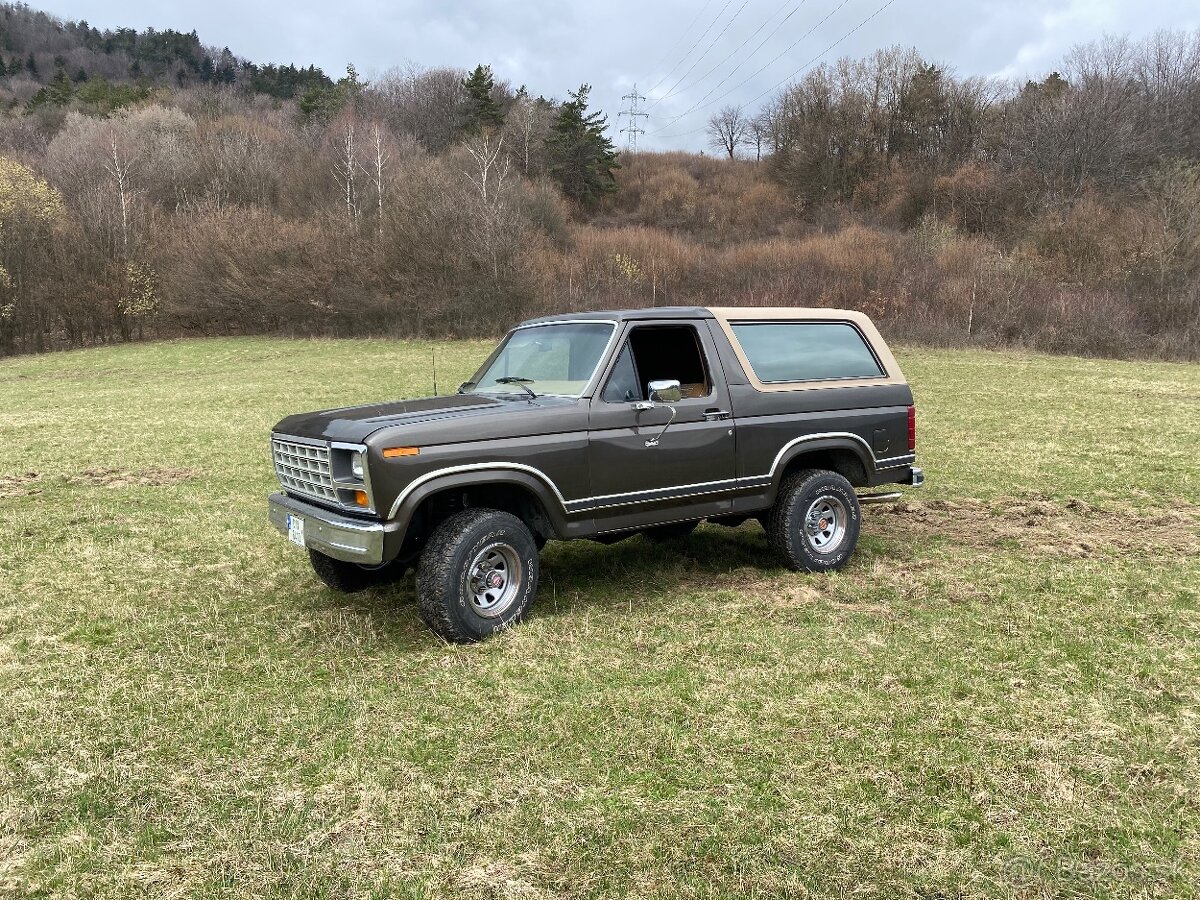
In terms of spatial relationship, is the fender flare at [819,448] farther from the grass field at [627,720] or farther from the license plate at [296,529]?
the license plate at [296,529]

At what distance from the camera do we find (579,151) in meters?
58.5

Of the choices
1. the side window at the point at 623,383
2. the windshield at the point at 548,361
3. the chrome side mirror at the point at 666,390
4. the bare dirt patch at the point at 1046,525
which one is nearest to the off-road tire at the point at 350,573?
the windshield at the point at 548,361

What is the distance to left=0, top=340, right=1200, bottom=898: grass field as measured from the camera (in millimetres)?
2930

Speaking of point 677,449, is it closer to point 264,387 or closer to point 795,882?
point 795,882

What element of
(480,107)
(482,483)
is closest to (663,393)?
(482,483)

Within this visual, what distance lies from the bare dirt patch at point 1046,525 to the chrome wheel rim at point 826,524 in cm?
129

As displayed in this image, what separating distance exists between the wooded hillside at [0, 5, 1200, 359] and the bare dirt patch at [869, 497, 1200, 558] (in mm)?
26839

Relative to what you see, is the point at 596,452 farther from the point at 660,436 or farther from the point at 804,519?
the point at 804,519

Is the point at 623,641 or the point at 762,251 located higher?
the point at 762,251

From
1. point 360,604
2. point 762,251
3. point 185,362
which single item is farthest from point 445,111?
point 360,604

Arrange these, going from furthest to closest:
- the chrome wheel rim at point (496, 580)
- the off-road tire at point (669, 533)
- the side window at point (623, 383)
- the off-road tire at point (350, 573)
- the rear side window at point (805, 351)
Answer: the off-road tire at point (669, 533) → the rear side window at point (805, 351) → the off-road tire at point (350, 573) → the side window at point (623, 383) → the chrome wheel rim at point (496, 580)

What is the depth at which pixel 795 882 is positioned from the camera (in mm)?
2801

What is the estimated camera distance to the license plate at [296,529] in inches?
196

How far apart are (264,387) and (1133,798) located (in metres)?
21.0
